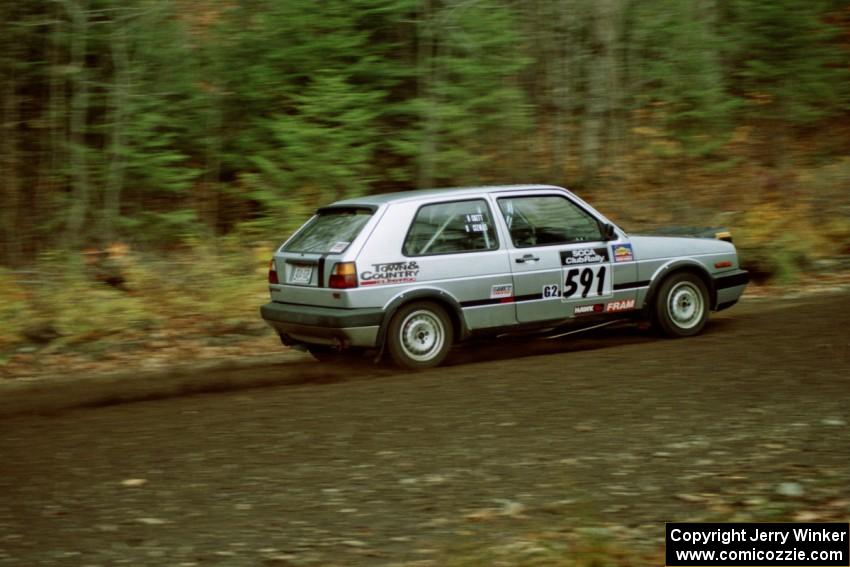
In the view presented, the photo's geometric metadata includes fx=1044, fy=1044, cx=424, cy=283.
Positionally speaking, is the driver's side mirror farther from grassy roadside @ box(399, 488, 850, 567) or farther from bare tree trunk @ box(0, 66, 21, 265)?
bare tree trunk @ box(0, 66, 21, 265)

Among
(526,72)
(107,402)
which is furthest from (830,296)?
(107,402)

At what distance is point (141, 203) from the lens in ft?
47.6

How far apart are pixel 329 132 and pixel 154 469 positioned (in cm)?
919

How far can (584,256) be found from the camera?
996 centimetres

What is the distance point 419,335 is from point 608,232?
217cm

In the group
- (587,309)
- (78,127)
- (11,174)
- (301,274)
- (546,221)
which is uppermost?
(78,127)

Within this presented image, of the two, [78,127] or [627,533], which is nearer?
[627,533]

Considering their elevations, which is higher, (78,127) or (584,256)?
(78,127)

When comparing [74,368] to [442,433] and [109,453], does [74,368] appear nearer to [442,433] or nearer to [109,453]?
[109,453]

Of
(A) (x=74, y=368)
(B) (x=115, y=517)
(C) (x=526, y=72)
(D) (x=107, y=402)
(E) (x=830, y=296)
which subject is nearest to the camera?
(B) (x=115, y=517)

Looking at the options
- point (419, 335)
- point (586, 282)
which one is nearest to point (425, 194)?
point (419, 335)

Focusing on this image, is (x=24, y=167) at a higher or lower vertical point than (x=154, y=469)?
higher

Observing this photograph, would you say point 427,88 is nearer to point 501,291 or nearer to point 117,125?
point 117,125

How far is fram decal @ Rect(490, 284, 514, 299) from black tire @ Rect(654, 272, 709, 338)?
65.4 inches
